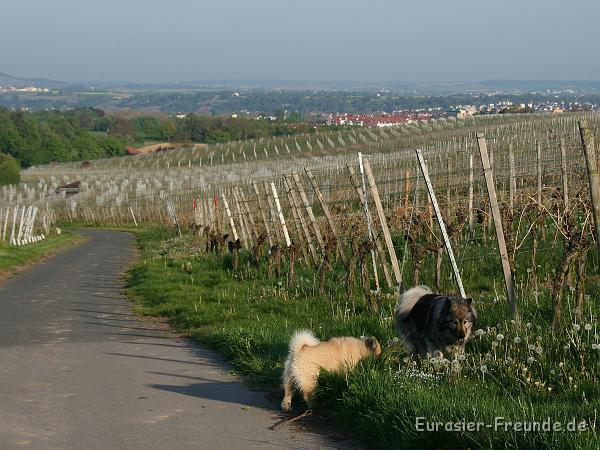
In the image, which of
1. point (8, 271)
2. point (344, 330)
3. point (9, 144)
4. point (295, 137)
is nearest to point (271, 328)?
point (344, 330)

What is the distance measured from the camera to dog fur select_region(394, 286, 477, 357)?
321 inches

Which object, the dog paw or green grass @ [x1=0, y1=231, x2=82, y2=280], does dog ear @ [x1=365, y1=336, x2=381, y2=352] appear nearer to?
the dog paw

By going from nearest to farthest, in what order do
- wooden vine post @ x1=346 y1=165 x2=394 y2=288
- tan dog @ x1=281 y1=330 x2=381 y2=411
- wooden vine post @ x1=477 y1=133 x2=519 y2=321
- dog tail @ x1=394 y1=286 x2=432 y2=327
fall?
1. tan dog @ x1=281 y1=330 x2=381 y2=411
2. dog tail @ x1=394 y1=286 x2=432 y2=327
3. wooden vine post @ x1=477 y1=133 x2=519 y2=321
4. wooden vine post @ x1=346 y1=165 x2=394 y2=288

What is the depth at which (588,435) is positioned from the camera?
531 centimetres

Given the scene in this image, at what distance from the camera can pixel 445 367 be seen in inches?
305

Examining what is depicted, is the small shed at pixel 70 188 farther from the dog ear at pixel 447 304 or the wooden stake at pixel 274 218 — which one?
the dog ear at pixel 447 304

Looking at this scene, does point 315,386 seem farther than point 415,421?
Yes

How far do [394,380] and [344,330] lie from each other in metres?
3.09

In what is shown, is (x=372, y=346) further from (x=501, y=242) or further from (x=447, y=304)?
(x=501, y=242)

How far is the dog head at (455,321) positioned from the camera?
812 centimetres

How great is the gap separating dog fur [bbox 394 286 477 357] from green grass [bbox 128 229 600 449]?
0.61 ft

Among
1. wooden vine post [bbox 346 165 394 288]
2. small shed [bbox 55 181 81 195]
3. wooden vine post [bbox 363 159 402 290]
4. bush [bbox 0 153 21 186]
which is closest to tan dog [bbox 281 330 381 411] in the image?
wooden vine post [bbox 363 159 402 290]

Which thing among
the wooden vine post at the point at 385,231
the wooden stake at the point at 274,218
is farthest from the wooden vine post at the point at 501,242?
the wooden stake at the point at 274,218

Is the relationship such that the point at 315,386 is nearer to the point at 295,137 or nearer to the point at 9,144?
the point at 295,137
